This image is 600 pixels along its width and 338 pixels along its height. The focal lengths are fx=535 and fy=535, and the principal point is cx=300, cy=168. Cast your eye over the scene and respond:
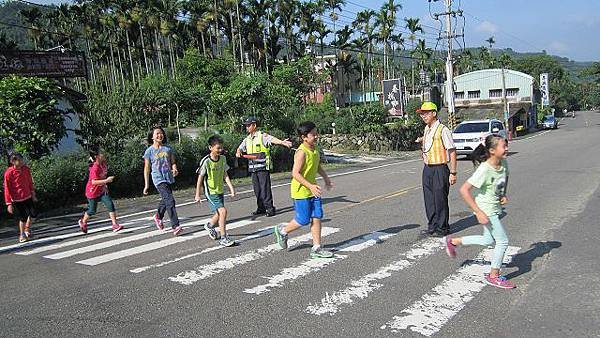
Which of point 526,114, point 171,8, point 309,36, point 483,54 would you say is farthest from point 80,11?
point 483,54

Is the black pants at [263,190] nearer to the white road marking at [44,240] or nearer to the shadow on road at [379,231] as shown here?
the shadow on road at [379,231]

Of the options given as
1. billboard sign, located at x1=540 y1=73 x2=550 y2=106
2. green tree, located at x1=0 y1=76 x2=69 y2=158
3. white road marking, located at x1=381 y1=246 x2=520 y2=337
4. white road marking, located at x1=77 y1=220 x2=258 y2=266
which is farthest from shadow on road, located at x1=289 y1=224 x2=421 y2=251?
billboard sign, located at x1=540 y1=73 x2=550 y2=106

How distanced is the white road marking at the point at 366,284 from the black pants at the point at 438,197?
1.86ft

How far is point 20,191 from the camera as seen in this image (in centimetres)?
941

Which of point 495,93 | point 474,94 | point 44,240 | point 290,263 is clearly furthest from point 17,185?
point 474,94

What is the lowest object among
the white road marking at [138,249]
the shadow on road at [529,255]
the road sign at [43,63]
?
the shadow on road at [529,255]

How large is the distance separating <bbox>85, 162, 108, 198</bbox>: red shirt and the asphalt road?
74cm

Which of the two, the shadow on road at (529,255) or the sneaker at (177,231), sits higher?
the sneaker at (177,231)

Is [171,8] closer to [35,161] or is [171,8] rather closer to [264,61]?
[264,61]

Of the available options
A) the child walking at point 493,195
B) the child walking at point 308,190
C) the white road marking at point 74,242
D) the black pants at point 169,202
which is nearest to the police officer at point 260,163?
the black pants at point 169,202

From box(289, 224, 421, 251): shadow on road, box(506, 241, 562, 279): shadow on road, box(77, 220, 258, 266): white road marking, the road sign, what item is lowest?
box(506, 241, 562, 279): shadow on road

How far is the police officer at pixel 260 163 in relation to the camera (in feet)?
34.0

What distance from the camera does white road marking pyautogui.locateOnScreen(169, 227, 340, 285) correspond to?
6213 mm

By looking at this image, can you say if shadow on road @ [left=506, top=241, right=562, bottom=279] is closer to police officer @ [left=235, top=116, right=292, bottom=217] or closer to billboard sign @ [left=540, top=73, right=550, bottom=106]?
police officer @ [left=235, top=116, right=292, bottom=217]
